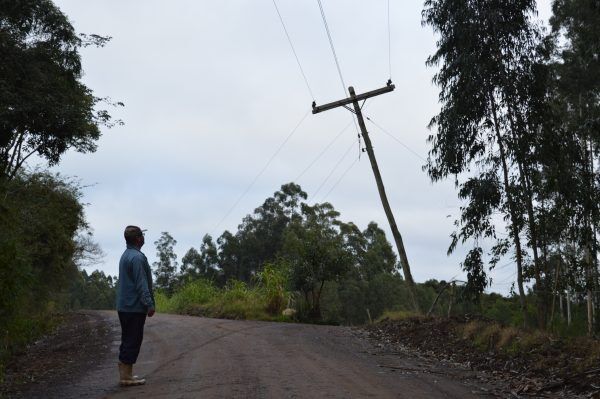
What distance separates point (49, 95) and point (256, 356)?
8050mm

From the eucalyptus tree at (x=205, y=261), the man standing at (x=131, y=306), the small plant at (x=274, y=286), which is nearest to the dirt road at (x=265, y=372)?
the man standing at (x=131, y=306)

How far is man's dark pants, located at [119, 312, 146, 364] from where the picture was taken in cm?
723

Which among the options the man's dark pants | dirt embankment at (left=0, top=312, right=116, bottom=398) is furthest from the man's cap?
dirt embankment at (left=0, top=312, right=116, bottom=398)

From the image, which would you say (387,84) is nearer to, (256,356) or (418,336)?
(418,336)

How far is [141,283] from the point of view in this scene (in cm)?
729

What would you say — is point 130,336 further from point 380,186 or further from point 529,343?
point 380,186

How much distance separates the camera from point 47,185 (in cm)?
2362

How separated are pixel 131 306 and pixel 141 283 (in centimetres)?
30

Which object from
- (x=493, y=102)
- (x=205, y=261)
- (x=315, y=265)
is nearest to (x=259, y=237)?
(x=205, y=261)

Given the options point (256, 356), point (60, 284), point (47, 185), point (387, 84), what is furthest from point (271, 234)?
point (256, 356)

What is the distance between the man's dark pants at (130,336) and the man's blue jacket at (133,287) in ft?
0.26

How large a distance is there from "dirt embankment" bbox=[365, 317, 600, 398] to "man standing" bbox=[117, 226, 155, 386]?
14.7 ft

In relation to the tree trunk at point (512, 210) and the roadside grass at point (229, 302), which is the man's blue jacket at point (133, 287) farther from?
the roadside grass at point (229, 302)

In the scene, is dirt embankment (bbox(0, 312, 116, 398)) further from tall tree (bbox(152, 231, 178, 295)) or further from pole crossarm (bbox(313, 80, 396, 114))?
tall tree (bbox(152, 231, 178, 295))
